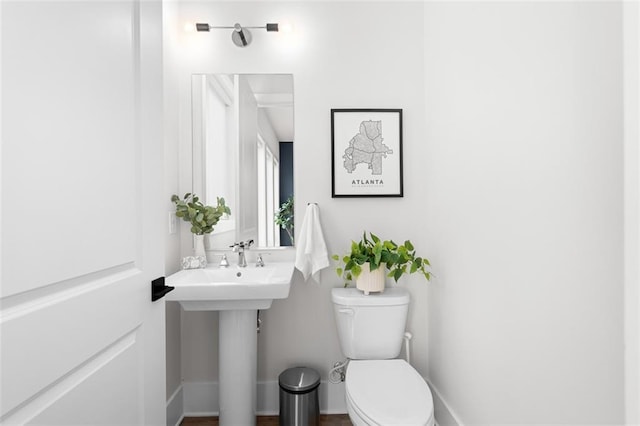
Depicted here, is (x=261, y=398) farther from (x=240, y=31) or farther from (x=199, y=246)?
(x=240, y=31)

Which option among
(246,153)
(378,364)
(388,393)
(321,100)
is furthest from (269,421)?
(321,100)

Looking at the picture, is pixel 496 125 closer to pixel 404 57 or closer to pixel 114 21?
pixel 404 57

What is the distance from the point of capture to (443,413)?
172cm

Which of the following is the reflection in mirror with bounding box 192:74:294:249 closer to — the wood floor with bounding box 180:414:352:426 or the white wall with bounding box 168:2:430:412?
the white wall with bounding box 168:2:430:412

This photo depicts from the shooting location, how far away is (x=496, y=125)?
129cm

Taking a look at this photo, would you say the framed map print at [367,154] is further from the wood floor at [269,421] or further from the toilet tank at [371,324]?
the wood floor at [269,421]

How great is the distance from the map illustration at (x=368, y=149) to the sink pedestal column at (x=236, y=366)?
97cm

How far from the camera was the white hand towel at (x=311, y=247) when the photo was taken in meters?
1.86

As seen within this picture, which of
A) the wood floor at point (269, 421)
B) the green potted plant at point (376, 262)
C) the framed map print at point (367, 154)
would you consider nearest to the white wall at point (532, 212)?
the green potted plant at point (376, 262)

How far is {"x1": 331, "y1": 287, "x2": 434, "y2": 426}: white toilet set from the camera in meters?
1.25

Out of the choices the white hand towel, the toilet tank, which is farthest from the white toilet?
the white hand towel

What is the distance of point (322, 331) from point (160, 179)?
4.31ft

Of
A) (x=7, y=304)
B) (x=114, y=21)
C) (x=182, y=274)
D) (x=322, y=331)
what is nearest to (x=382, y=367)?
(x=322, y=331)

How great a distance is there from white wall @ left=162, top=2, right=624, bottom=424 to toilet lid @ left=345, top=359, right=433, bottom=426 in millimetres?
250
